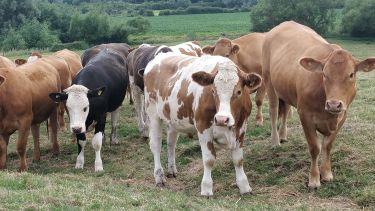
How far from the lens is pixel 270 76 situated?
10188mm

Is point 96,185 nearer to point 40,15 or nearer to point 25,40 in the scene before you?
point 25,40

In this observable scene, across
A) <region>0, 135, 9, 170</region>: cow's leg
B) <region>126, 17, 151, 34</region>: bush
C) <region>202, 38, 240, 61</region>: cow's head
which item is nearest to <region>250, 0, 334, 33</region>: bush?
<region>126, 17, 151, 34</region>: bush

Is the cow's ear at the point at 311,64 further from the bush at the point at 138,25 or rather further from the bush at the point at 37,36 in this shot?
the bush at the point at 138,25

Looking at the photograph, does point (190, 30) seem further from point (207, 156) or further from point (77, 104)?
point (207, 156)

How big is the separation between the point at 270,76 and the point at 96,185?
411 centimetres

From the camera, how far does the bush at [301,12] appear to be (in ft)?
180

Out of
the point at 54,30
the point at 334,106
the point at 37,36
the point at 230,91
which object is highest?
the point at 230,91

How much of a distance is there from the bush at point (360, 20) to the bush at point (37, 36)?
95.2 feet

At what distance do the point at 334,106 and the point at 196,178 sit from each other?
286 cm

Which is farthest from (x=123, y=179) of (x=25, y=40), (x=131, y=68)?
(x=25, y=40)

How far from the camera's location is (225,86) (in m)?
7.11

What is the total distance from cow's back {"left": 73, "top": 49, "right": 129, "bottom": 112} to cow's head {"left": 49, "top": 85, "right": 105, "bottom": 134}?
289 mm

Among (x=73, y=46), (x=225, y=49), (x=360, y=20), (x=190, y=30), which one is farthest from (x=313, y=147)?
(x=190, y=30)

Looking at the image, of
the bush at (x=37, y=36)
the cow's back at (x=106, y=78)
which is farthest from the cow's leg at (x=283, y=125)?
the bush at (x=37, y=36)
